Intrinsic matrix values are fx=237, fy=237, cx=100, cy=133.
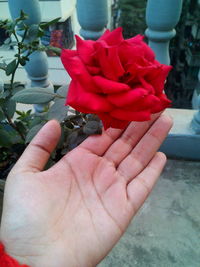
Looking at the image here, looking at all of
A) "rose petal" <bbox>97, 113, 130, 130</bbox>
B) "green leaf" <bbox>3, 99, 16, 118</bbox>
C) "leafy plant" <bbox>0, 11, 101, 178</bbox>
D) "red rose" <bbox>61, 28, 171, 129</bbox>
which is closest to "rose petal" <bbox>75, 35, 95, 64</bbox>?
"red rose" <bbox>61, 28, 171, 129</bbox>

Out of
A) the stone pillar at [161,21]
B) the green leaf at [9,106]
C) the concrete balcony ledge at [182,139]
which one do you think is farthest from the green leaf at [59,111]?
the concrete balcony ledge at [182,139]

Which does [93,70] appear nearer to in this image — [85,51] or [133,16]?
[85,51]

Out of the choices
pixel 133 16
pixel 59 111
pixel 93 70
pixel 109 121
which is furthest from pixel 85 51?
pixel 133 16

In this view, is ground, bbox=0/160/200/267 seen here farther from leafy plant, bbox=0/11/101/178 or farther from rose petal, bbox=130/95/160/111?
rose petal, bbox=130/95/160/111

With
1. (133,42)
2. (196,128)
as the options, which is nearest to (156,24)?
(133,42)

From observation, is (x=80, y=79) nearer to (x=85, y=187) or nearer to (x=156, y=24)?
(x=85, y=187)

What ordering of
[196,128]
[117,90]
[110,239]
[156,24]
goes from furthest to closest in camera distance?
[196,128]
[156,24]
[110,239]
[117,90]
